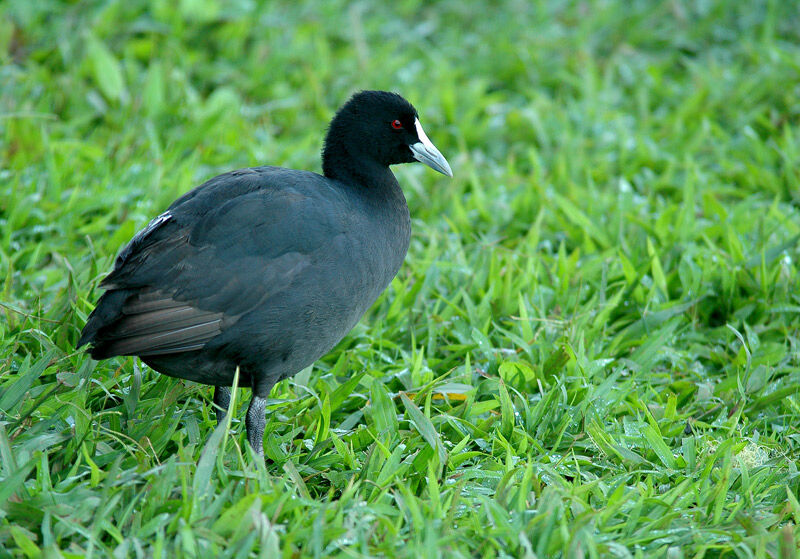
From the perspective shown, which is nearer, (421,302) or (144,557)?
(144,557)

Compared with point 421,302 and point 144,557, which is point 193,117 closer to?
point 421,302

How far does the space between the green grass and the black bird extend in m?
0.29

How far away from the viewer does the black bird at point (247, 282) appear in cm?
310

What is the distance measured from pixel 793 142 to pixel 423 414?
366 cm

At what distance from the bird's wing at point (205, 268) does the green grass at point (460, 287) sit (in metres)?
0.35

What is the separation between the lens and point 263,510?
2.79 meters

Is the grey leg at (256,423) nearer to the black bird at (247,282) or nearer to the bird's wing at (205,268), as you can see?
the black bird at (247,282)

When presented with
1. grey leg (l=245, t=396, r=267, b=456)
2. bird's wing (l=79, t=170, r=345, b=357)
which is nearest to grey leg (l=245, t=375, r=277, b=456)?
grey leg (l=245, t=396, r=267, b=456)

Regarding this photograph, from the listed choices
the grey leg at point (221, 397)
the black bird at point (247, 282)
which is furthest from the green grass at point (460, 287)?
the black bird at point (247, 282)

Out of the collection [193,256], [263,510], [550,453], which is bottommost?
[550,453]

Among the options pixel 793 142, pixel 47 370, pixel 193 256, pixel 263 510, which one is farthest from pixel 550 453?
pixel 793 142

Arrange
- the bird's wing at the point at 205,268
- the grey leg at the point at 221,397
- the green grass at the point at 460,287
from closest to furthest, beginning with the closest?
1. the green grass at the point at 460,287
2. the bird's wing at the point at 205,268
3. the grey leg at the point at 221,397

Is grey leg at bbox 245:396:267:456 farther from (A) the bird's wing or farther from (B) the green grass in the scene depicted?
(A) the bird's wing

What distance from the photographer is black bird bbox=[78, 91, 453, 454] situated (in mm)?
3102
